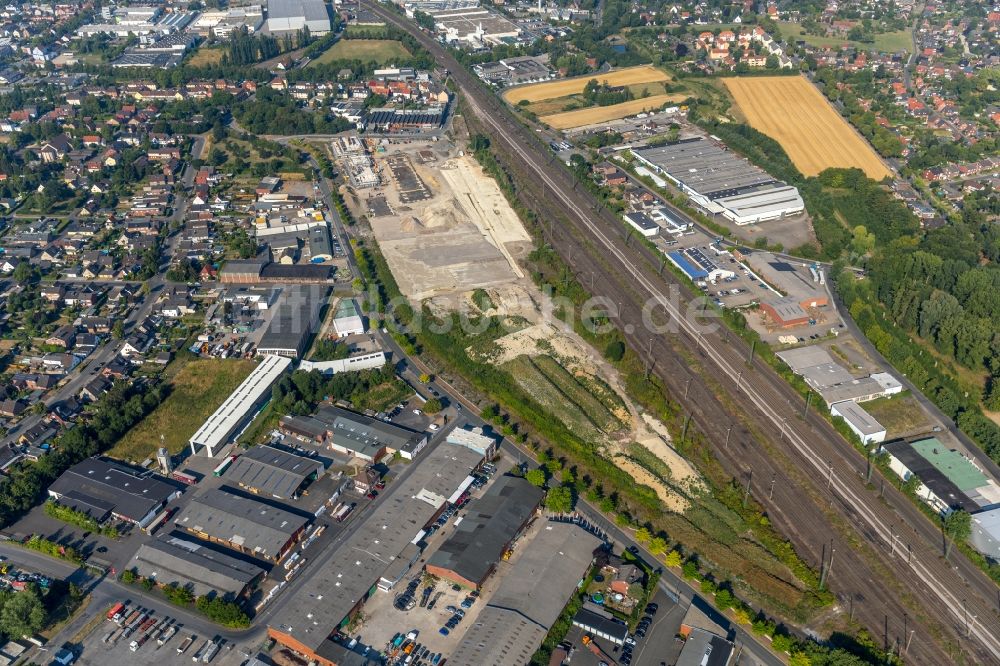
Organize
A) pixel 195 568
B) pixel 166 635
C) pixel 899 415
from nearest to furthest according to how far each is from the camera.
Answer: pixel 166 635 → pixel 195 568 → pixel 899 415

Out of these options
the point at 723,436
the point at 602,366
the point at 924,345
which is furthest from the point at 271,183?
the point at 924,345

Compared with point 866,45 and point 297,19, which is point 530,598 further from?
point 866,45

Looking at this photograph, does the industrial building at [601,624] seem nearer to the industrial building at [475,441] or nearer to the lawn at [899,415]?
the industrial building at [475,441]

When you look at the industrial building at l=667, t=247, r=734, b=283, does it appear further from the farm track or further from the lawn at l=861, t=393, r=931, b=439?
the lawn at l=861, t=393, r=931, b=439

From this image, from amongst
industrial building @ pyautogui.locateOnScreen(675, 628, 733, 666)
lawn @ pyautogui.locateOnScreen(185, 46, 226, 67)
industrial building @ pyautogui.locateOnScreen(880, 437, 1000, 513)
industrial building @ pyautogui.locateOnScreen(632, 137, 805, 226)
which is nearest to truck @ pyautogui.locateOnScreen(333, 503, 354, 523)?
industrial building @ pyautogui.locateOnScreen(675, 628, 733, 666)

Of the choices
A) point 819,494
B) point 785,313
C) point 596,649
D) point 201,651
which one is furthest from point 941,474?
point 201,651

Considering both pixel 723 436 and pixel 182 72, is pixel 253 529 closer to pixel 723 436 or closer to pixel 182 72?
pixel 723 436

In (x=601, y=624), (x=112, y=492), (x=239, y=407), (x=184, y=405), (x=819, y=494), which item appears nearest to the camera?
(x=601, y=624)

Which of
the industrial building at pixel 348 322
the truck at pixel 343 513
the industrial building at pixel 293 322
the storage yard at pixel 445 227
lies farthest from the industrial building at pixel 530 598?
the storage yard at pixel 445 227
